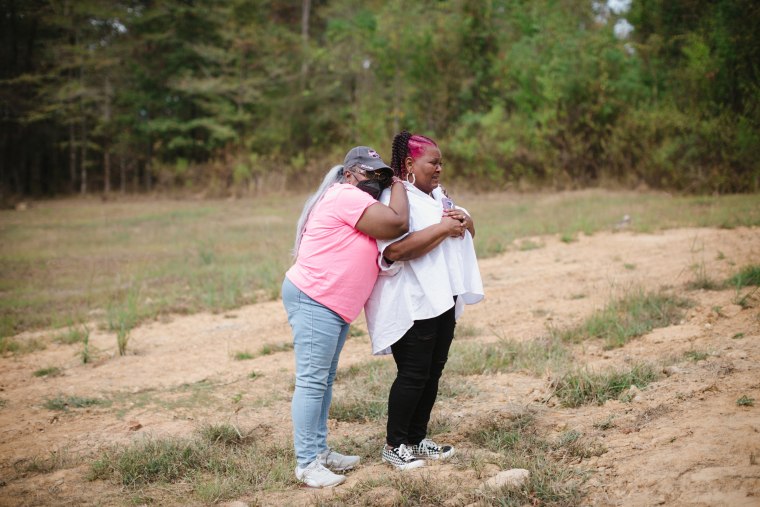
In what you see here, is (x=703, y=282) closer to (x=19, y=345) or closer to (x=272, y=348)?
(x=272, y=348)

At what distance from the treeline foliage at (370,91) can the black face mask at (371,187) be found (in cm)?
1485

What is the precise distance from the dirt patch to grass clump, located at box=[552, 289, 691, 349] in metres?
0.14

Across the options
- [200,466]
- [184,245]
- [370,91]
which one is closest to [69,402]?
[200,466]

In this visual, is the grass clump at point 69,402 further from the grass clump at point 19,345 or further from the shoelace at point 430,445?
the shoelace at point 430,445

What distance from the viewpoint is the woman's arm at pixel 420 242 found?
3.53m

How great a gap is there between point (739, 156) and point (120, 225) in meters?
15.7

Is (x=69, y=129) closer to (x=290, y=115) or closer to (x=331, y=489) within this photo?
(x=290, y=115)

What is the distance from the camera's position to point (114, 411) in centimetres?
528

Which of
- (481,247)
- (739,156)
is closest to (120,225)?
(481,247)

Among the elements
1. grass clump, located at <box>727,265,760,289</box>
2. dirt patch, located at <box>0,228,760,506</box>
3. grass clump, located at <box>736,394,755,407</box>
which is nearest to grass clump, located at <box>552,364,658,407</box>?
dirt patch, located at <box>0,228,760,506</box>

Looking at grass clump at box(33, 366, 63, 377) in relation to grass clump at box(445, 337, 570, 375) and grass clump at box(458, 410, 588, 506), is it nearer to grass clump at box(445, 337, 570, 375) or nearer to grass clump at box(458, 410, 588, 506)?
grass clump at box(445, 337, 570, 375)

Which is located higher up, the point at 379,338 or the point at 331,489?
the point at 379,338

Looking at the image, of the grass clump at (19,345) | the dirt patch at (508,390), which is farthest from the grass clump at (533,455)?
the grass clump at (19,345)

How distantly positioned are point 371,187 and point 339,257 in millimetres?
412
